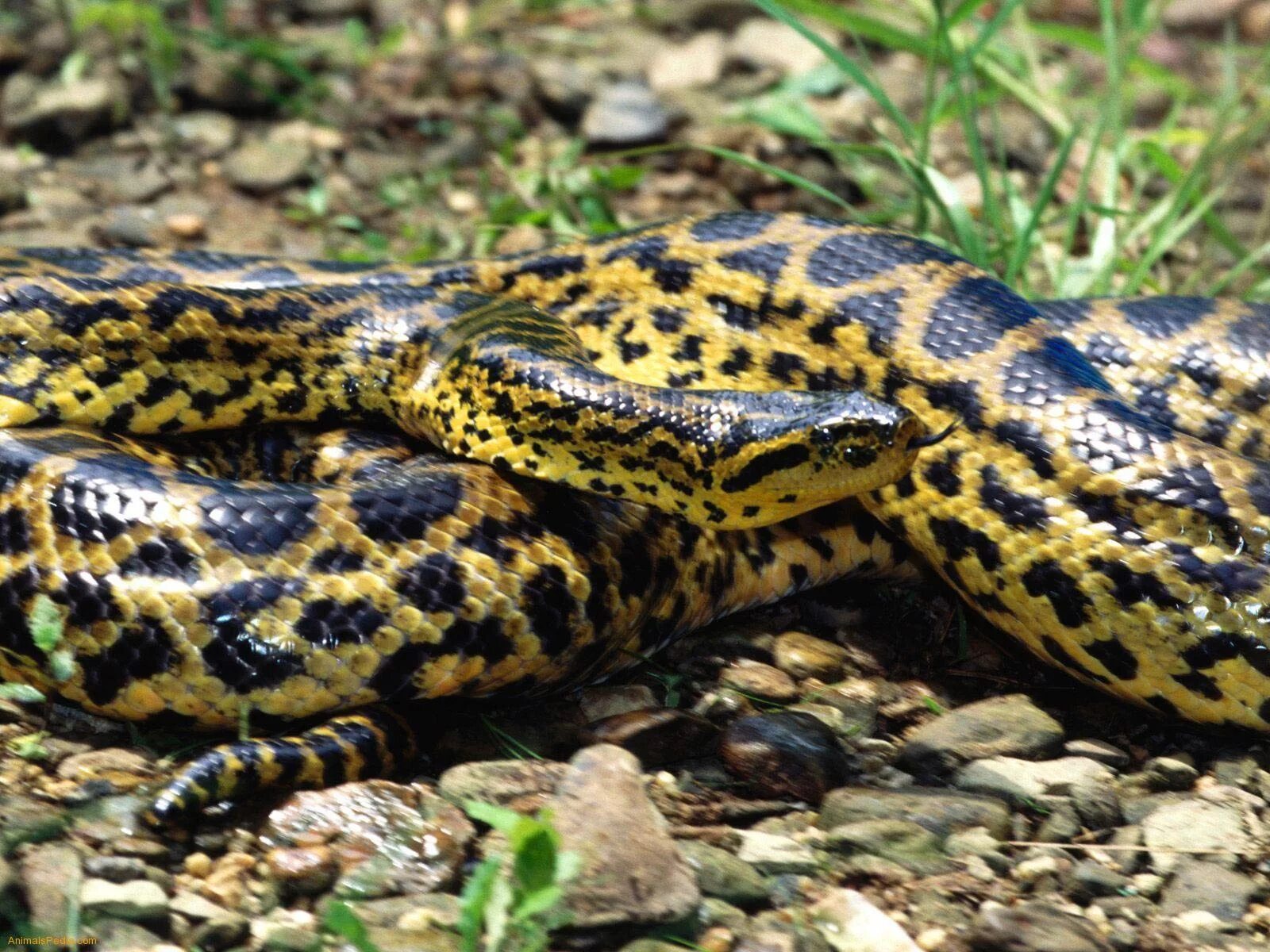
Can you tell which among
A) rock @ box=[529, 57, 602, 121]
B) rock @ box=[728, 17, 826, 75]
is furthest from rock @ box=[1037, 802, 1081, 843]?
rock @ box=[728, 17, 826, 75]

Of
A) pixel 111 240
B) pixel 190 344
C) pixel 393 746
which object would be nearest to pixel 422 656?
pixel 393 746

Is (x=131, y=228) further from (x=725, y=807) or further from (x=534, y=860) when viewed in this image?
(x=534, y=860)

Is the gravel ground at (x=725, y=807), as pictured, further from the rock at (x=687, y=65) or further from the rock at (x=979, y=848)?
the rock at (x=687, y=65)

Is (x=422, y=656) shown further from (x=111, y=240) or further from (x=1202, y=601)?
(x=111, y=240)

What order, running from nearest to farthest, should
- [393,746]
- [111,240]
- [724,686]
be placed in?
[393,746], [724,686], [111,240]

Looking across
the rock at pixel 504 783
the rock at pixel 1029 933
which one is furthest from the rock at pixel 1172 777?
the rock at pixel 504 783

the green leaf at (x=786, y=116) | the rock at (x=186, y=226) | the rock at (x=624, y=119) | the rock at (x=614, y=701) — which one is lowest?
the rock at (x=614, y=701)
